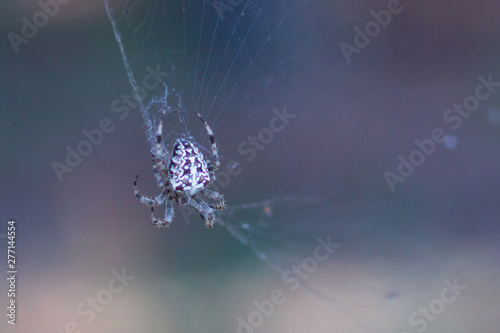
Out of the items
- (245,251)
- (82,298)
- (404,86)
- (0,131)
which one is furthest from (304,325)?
(0,131)

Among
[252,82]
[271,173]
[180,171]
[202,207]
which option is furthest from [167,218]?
[252,82]

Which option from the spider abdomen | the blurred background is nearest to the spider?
the spider abdomen

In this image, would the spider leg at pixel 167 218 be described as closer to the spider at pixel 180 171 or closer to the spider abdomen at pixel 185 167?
the spider at pixel 180 171

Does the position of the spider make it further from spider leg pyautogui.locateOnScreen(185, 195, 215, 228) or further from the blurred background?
the blurred background

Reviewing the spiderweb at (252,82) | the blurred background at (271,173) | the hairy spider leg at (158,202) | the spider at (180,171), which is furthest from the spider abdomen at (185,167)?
the spiderweb at (252,82)

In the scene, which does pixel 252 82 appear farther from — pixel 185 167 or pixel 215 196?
pixel 185 167

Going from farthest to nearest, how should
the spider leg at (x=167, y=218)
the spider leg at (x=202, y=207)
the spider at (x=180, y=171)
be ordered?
1. the spider leg at (x=202, y=207)
2. the spider leg at (x=167, y=218)
3. the spider at (x=180, y=171)
